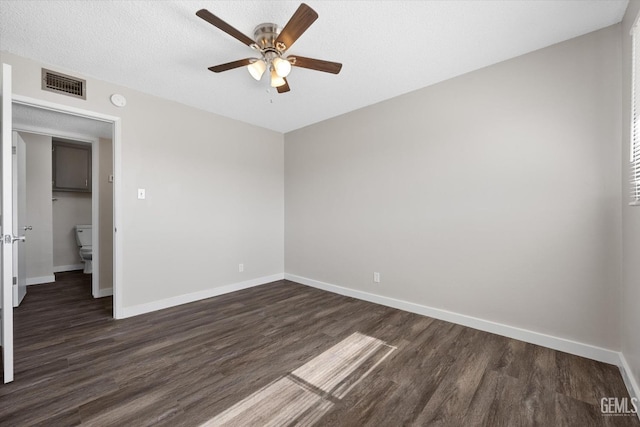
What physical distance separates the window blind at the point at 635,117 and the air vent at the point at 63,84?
4.45 m

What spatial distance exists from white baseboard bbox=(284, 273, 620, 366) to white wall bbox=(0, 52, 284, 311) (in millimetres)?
1788

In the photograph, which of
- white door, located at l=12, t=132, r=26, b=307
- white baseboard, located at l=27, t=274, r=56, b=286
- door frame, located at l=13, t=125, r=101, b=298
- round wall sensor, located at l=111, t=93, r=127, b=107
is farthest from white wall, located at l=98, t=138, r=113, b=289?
white baseboard, located at l=27, t=274, r=56, b=286

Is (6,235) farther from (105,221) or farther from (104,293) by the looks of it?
(104,293)

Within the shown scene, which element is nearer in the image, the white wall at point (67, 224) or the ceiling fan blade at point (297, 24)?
the ceiling fan blade at point (297, 24)

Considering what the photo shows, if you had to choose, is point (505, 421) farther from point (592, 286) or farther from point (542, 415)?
point (592, 286)

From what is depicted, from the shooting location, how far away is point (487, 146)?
254cm

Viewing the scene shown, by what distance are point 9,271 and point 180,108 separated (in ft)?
7.72

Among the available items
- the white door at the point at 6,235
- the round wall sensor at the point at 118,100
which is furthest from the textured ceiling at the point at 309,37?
the white door at the point at 6,235

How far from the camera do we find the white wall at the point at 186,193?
9.62ft

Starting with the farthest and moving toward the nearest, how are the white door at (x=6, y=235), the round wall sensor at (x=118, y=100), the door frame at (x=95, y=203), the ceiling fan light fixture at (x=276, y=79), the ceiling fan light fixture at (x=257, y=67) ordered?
the door frame at (x=95, y=203), the round wall sensor at (x=118, y=100), the ceiling fan light fixture at (x=276, y=79), the ceiling fan light fixture at (x=257, y=67), the white door at (x=6, y=235)

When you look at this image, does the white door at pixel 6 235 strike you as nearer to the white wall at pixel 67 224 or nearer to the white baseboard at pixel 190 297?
the white baseboard at pixel 190 297

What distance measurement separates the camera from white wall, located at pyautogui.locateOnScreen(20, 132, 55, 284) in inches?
165

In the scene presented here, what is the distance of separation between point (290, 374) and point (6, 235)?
2.13 meters

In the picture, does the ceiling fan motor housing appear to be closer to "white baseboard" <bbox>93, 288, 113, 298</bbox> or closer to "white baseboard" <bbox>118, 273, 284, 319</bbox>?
"white baseboard" <bbox>118, 273, 284, 319</bbox>
